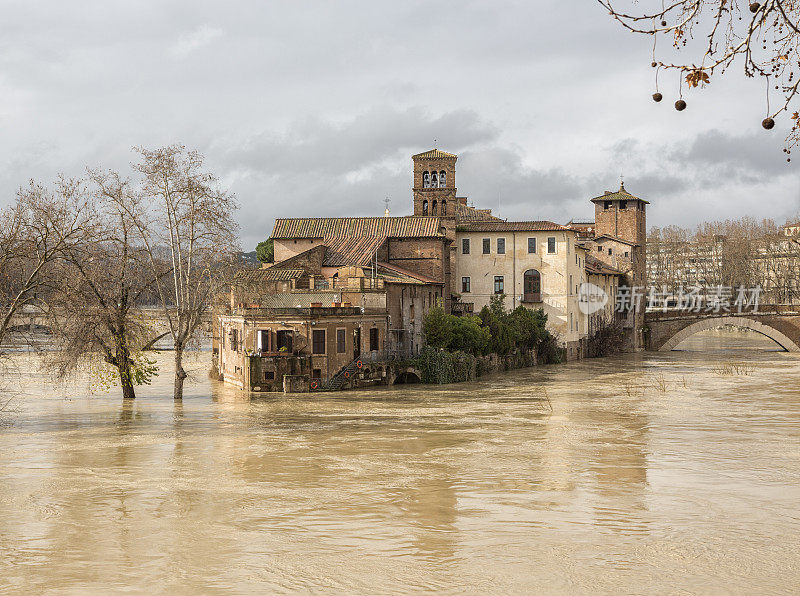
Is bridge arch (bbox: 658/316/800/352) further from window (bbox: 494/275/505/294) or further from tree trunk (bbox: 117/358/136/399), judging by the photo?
tree trunk (bbox: 117/358/136/399)

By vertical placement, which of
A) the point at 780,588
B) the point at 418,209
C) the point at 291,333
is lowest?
the point at 780,588

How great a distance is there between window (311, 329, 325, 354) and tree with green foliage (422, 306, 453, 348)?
8.43 meters

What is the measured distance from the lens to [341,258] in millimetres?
55469

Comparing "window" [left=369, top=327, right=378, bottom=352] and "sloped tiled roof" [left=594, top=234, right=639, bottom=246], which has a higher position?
"sloped tiled roof" [left=594, top=234, right=639, bottom=246]

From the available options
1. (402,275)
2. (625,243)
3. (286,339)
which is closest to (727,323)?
(625,243)

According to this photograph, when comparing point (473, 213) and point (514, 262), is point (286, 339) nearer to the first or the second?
point (514, 262)

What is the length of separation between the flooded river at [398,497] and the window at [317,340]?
5.09 m

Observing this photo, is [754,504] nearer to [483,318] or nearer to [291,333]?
[291,333]

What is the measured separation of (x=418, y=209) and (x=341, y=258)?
34.1ft

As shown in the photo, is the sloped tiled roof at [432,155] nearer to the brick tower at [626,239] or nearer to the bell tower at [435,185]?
the bell tower at [435,185]

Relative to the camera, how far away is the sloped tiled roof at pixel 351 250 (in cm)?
5453

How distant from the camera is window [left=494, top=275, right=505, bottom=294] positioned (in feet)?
209

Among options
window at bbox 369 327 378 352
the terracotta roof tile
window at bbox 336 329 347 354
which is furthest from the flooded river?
the terracotta roof tile

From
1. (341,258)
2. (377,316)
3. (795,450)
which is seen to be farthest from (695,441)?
(341,258)
